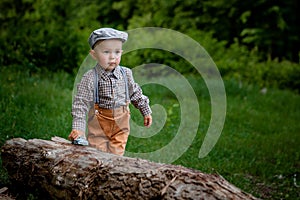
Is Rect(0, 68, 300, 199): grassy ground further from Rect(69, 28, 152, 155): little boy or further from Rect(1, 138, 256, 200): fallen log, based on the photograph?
Rect(69, 28, 152, 155): little boy

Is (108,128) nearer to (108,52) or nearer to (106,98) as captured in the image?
(106,98)

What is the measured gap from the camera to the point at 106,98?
4.39 m

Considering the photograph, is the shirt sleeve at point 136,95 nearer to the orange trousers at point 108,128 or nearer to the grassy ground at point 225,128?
the orange trousers at point 108,128

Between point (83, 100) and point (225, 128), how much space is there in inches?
150

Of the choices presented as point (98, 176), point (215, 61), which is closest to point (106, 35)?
point (98, 176)

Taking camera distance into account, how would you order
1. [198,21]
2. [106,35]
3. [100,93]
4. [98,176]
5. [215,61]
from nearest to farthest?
[98,176] < [106,35] < [100,93] < [215,61] < [198,21]

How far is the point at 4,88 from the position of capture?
762 cm

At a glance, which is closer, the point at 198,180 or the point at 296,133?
the point at 198,180

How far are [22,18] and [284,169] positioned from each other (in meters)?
8.00

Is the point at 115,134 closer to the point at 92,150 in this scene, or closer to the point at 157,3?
the point at 92,150

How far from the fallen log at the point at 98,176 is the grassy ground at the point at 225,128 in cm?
59

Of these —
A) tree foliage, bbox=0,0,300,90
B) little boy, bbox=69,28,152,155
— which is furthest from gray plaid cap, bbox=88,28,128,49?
tree foliage, bbox=0,0,300,90

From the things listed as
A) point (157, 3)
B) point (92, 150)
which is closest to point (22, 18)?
point (157, 3)

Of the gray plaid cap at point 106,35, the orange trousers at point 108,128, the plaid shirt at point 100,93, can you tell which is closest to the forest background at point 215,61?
the orange trousers at point 108,128
